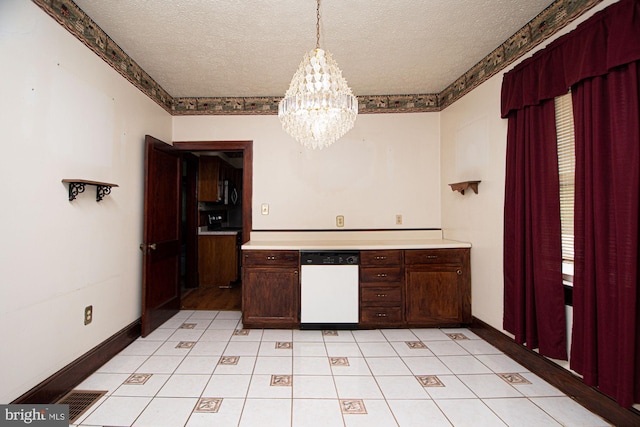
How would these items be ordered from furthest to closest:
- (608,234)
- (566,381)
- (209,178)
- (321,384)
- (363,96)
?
(209,178), (363,96), (321,384), (566,381), (608,234)

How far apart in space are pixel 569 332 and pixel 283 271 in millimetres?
2331

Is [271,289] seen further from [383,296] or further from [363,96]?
[363,96]

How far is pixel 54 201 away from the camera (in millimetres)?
1874

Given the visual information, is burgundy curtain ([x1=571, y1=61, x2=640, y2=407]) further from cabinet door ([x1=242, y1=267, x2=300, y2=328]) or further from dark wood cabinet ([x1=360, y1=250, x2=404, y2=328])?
cabinet door ([x1=242, y1=267, x2=300, y2=328])

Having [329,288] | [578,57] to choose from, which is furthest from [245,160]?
[578,57]

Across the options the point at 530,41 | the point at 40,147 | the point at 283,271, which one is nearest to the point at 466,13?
the point at 530,41

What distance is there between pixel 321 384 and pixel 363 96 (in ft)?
10.2

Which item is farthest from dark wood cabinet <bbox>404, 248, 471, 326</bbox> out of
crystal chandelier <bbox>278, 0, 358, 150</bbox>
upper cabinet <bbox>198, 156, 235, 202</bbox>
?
upper cabinet <bbox>198, 156, 235, 202</bbox>

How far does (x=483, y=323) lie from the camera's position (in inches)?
112

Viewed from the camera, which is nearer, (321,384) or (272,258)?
(321,384)

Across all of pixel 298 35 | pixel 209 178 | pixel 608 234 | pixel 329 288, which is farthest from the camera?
pixel 209 178

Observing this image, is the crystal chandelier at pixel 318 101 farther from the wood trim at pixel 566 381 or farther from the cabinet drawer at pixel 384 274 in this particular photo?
the wood trim at pixel 566 381

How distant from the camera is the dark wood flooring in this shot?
382cm

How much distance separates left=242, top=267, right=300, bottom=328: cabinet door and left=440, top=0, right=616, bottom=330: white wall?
Answer: 1.86m
